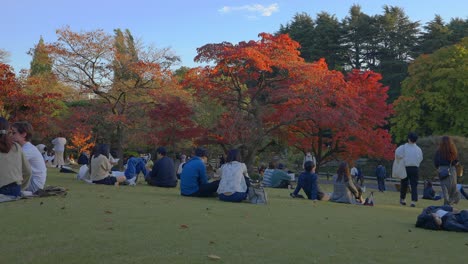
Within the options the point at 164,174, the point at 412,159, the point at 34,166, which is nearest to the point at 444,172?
the point at 412,159

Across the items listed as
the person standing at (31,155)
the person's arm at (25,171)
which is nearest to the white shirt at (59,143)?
the person standing at (31,155)

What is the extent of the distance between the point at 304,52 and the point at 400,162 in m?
36.3

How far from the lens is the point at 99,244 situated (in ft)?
13.5

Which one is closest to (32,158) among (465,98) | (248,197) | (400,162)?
(248,197)

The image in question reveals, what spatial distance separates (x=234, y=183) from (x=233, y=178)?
92 mm

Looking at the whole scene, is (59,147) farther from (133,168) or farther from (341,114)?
(341,114)

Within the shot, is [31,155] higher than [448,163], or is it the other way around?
[448,163]

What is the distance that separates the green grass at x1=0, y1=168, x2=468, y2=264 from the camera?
3844mm

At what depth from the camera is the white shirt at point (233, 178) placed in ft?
28.6

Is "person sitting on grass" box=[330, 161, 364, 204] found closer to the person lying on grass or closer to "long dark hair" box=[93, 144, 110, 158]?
the person lying on grass

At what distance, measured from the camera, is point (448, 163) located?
31.4 feet

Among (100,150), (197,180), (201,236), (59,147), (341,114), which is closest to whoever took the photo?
(201,236)

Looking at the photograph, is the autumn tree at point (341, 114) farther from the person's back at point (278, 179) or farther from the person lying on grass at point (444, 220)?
the person lying on grass at point (444, 220)

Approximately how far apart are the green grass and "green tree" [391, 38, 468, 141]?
25.4 meters
